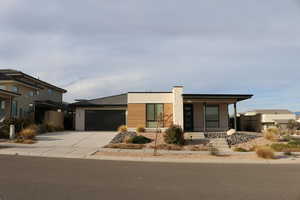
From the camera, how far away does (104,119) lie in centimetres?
2645

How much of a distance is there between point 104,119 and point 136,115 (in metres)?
5.00

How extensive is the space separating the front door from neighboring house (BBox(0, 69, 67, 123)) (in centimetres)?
1592

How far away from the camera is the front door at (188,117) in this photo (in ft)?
77.2

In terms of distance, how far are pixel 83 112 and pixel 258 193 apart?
22355 mm

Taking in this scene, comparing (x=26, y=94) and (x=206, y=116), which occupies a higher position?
(x=26, y=94)

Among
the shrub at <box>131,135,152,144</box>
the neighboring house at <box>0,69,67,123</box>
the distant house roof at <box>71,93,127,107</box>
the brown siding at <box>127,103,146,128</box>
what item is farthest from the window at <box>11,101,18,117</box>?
the shrub at <box>131,135,152,144</box>

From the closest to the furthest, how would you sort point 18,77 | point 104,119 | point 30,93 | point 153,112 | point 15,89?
point 153,112, point 15,89, point 104,119, point 18,77, point 30,93

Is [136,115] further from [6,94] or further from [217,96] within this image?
[6,94]

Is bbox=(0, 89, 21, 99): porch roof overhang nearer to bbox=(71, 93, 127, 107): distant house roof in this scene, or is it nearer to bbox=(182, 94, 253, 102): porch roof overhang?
bbox=(71, 93, 127, 107): distant house roof

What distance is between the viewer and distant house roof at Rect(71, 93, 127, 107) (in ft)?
85.8

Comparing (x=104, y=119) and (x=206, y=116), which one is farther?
(x=104, y=119)

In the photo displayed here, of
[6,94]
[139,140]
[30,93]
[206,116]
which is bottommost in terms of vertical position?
[139,140]

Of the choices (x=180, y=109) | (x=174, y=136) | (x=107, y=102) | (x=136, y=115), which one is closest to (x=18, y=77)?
(x=107, y=102)

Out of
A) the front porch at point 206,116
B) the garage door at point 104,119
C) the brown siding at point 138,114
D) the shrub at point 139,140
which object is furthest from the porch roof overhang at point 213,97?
the garage door at point 104,119
